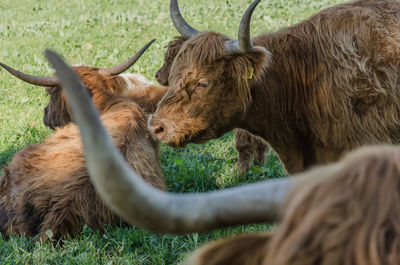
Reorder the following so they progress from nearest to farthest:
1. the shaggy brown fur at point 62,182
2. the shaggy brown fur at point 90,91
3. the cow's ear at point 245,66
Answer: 1. the cow's ear at point 245,66
2. the shaggy brown fur at point 62,182
3. the shaggy brown fur at point 90,91

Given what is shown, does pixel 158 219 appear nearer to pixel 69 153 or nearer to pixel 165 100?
pixel 165 100

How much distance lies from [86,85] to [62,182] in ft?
5.99

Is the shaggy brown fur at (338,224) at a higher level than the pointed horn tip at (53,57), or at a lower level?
lower

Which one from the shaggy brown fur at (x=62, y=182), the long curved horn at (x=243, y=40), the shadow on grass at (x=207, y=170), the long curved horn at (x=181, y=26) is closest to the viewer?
the long curved horn at (x=243, y=40)

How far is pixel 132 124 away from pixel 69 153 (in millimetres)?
649

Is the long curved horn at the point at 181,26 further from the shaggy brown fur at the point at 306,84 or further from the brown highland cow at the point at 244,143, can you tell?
the brown highland cow at the point at 244,143

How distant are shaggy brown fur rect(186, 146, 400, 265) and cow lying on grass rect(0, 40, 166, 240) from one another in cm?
308

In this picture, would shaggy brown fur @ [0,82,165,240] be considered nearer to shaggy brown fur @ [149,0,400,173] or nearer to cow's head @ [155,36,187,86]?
shaggy brown fur @ [149,0,400,173]

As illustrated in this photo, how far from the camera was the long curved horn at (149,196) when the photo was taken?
1331 millimetres

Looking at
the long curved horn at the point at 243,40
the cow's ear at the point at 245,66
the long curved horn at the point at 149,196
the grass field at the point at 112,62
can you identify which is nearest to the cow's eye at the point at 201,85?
the cow's ear at the point at 245,66

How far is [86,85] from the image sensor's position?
621 cm

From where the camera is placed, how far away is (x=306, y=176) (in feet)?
5.24

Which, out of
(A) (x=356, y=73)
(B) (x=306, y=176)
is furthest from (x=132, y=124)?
(B) (x=306, y=176)

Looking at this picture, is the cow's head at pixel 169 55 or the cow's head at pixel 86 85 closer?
the cow's head at pixel 169 55
